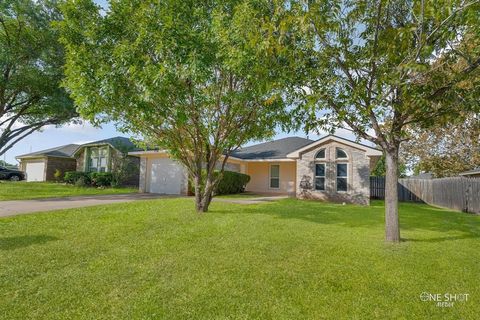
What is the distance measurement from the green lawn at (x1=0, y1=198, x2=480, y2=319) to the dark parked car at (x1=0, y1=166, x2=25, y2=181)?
25216mm

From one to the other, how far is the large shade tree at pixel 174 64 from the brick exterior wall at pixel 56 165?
75.8ft

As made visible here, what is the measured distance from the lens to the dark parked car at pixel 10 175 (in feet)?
90.4

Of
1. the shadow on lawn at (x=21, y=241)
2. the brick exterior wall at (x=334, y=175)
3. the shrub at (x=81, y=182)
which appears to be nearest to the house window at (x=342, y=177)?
the brick exterior wall at (x=334, y=175)

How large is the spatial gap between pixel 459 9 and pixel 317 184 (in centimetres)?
1378

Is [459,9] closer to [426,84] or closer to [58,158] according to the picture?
[426,84]

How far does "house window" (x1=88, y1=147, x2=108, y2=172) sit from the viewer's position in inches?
921

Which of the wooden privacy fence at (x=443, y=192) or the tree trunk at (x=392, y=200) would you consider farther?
the wooden privacy fence at (x=443, y=192)

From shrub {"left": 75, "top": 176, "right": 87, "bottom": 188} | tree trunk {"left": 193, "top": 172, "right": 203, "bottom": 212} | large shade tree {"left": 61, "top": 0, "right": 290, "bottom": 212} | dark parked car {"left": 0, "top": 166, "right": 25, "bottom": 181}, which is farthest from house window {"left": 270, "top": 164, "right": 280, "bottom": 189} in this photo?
dark parked car {"left": 0, "top": 166, "right": 25, "bottom": 181}

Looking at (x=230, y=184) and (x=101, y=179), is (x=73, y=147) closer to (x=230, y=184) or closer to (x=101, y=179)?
(x=101, y=179)

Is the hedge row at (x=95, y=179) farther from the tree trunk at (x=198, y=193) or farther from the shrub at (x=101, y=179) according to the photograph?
the tree trunk at (x=198, y=193)

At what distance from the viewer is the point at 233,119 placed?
9836 mm

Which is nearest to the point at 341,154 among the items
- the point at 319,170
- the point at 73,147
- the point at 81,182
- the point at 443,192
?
the point at 319,170

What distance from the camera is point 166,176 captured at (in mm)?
19078

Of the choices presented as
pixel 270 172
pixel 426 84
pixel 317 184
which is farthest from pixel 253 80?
pixel 270 172
